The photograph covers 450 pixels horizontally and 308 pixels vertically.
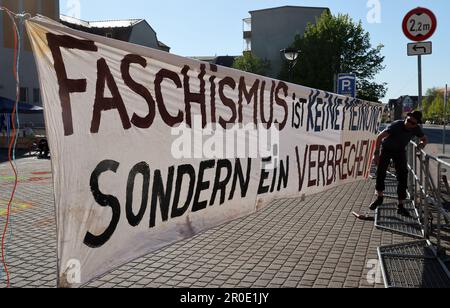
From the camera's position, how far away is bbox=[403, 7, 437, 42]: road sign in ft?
27.0

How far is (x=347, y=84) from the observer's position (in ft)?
48.2

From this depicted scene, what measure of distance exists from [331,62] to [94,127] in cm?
4863

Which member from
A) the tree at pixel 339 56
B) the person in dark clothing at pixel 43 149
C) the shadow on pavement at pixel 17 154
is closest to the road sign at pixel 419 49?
the shadow on pavement at pixel 17 154

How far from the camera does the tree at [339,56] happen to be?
48.0 meters

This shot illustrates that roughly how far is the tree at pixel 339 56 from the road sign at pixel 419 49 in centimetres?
4059


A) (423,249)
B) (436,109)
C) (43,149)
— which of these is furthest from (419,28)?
(436,109)

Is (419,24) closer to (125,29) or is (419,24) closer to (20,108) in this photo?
(20,108)

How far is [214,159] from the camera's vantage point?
13.1 ft

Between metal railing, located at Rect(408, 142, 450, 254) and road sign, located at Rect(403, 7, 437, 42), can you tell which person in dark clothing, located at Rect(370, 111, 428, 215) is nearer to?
metal railing, located at Rect(408, 142, 450, 254)

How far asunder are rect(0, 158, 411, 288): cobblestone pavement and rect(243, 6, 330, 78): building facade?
180 feet

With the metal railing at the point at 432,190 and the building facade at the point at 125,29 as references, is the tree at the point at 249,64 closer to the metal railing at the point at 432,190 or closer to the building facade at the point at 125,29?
the building facade at the point at 125,29

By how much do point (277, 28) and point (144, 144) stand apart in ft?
206
